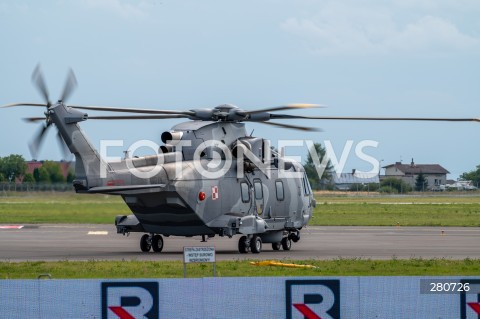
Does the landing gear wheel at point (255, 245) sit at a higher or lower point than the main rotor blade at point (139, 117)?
lower

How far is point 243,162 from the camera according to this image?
36344mm

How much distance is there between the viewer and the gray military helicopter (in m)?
32.1

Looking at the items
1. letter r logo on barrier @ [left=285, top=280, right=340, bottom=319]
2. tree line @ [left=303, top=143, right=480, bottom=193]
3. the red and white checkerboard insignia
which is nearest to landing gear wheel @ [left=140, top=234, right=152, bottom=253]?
the red and white checkerboard insignia

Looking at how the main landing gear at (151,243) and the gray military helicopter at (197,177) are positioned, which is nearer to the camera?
the gray military helicopter at (197,177)

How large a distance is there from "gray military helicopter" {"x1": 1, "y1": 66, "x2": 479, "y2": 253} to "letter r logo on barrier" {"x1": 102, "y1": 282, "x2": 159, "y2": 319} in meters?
13.6

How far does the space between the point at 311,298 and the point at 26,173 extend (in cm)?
4446

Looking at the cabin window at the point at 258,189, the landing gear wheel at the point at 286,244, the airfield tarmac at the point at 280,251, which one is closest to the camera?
the airfield tarmac at the point at 280,251

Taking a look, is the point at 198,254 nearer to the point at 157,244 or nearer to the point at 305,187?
the point at 157,244

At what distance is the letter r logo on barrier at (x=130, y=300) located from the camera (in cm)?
1730

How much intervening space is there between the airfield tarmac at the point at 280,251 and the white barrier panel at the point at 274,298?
16029mm

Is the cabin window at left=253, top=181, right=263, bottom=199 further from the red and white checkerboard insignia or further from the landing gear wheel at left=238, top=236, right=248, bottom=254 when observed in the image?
the red and white checkerboard insignia

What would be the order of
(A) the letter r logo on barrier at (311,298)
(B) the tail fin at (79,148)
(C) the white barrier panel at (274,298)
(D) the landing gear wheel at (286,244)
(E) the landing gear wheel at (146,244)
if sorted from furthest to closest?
(D) the landing gear wheel at (286,244) < (E) the landing gear wheel at (146,244) < (B) the tail fin at (79,148) < (A) the letter r logo on barrier at (311,298) < (C) the white barrier panel at (274,298)

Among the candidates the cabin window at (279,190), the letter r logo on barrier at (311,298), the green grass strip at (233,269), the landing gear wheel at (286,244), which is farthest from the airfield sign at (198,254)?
the landing gear wheel at (286,244)

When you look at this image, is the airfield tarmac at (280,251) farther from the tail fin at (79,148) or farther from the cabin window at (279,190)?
the tail fin at (79,148)
